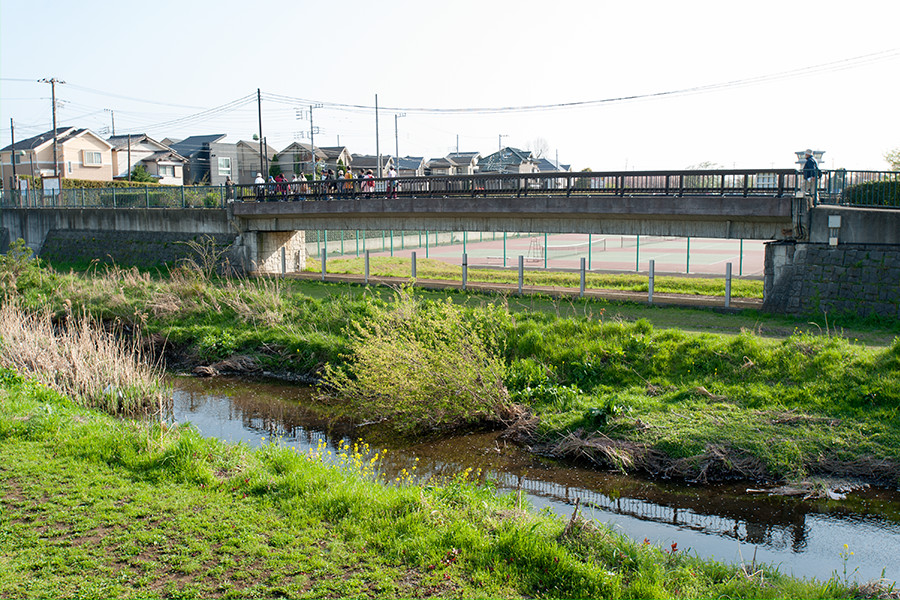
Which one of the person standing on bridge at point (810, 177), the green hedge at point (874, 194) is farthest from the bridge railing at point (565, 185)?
the green hedge at point (874, 194)

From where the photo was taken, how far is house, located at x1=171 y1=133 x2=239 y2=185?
82.8 m

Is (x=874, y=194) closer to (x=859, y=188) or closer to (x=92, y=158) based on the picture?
(x=859, y=188)

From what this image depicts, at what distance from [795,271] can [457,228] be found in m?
11.7

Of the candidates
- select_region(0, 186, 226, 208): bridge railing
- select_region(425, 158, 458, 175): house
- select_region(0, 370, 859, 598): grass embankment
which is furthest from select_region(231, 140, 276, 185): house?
select_region(0, 370, 859, 598): grass embankment

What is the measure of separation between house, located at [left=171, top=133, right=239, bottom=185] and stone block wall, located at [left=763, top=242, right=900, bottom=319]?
7321cm

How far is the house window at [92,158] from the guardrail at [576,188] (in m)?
46.8

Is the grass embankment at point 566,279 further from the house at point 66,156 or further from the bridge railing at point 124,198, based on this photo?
the house at point 66,156

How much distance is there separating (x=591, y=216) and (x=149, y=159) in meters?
67.8

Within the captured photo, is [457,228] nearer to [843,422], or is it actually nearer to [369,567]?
[843,422]

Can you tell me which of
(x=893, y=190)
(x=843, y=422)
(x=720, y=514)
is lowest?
(x=720, y=514)

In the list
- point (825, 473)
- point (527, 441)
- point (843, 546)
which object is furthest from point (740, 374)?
point (843, 546)

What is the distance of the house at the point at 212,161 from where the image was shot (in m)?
82.8

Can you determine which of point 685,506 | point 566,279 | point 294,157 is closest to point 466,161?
point 294,157

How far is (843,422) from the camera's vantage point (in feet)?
40.3
